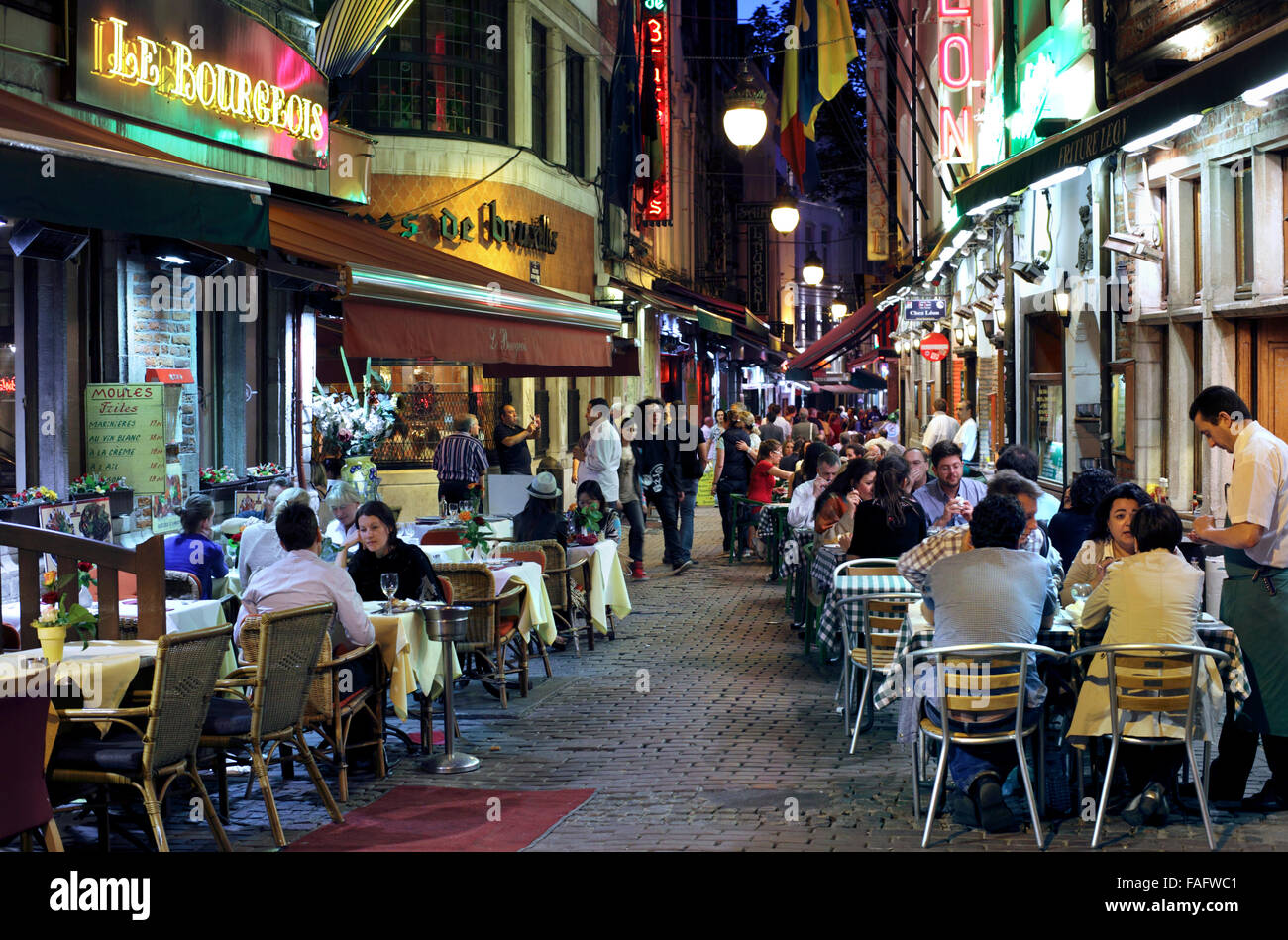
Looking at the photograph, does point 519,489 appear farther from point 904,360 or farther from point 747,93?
point 904,360

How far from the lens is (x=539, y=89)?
24734mm

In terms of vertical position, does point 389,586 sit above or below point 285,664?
above

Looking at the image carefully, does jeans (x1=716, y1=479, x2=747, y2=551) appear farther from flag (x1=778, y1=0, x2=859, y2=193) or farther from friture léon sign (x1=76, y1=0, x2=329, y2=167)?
flag (x1=778, y1=0, x2=859, y2=193)

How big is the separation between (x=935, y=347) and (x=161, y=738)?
2065 centimetres

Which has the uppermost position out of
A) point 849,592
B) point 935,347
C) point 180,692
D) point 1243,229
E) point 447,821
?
point 935,347

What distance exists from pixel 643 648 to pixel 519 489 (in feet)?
15.8

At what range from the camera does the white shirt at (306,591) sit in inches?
300

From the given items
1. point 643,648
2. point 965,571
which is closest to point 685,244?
point 643,648

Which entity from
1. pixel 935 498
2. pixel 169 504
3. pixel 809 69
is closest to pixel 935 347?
pixel 809 69

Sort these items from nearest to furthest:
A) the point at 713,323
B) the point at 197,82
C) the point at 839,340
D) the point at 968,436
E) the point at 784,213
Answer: the point at 197,82 → the point at 968,436 → the point at 784,213 → the point at 713,323 → the point at 839,340

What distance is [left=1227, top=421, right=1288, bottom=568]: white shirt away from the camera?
697 centimetres

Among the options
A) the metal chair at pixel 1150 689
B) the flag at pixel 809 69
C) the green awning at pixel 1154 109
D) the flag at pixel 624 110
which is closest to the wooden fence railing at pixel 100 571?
the metal chair at pixel 1150 689

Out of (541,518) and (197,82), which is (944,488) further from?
(197,82)

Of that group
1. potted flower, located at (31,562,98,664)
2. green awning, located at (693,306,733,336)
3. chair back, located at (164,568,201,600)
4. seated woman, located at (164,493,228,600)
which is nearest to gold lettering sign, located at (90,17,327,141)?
seated woman, located at (164,493,228,600)
